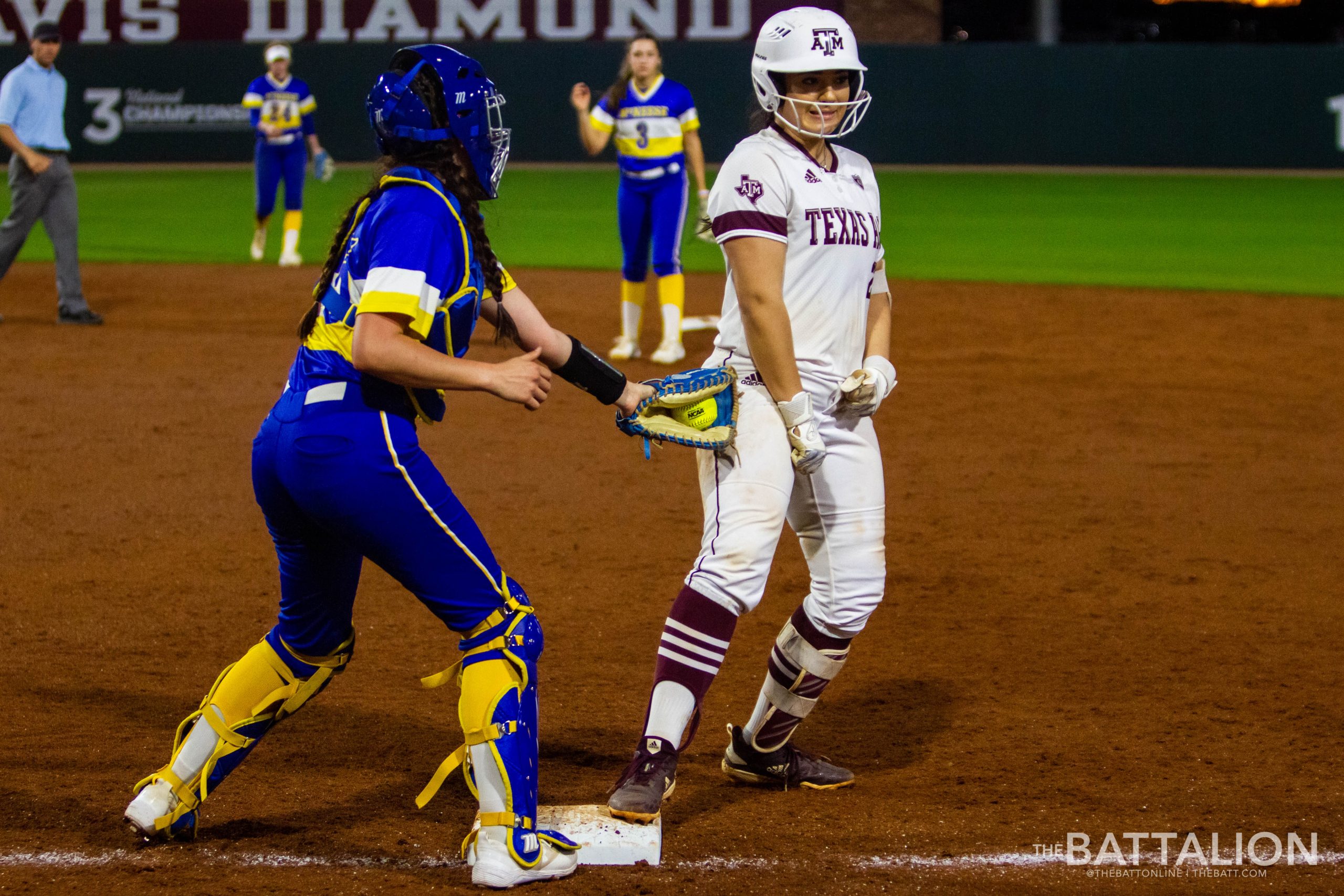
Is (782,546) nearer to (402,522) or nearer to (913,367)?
(402,522)

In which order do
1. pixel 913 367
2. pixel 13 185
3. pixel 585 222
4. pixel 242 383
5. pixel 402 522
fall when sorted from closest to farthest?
pixel 402 522 → pixel 242 383 → pixel 913 367 → pixel 13 185 → pixel 585 222

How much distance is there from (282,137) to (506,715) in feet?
44.5

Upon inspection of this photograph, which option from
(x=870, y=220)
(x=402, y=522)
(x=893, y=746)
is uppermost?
(x=870, y=220)

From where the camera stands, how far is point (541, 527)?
279 inches

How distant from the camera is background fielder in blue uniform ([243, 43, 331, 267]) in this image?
1592 cm

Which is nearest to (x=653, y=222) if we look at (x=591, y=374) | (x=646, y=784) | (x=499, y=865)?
(x=591, y=374)

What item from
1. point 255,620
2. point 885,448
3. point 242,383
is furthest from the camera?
point 242,383

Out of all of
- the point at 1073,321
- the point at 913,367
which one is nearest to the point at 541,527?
the point at 913,367

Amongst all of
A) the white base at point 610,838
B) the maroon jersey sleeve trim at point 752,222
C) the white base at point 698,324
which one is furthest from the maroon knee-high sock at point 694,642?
the white base at point 698,324

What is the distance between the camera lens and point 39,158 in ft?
38.8

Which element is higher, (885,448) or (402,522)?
(402,522)

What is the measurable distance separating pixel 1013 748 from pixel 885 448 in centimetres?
419

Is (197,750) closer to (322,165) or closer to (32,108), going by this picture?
(32,108)

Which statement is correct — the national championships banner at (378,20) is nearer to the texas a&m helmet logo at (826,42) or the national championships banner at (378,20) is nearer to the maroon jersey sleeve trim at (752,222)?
the texas a&m helmet logo at (826,42)
